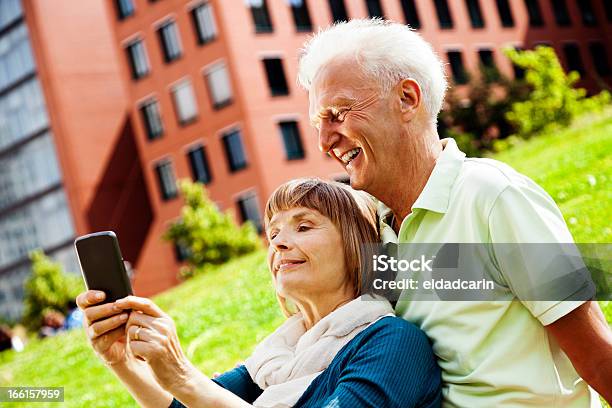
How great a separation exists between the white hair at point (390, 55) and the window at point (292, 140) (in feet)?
99.9

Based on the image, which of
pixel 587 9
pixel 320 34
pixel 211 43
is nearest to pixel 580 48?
pixel 587 9

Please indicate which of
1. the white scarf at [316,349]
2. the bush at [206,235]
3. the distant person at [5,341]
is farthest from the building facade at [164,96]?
the white scarf at [316,349]

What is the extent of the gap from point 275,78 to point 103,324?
31405 millimetres

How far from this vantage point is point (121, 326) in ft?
9.70

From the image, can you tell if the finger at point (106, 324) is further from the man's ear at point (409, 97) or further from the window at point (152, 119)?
the window at point (152, 119)

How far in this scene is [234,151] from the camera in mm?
34312

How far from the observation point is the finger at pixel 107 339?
297 centimetres

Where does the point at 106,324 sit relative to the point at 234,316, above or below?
above

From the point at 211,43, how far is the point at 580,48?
60.2 feet

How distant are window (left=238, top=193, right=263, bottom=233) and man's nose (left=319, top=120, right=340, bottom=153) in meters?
29.7

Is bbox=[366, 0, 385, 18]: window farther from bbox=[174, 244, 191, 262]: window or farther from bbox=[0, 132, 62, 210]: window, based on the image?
bbox=[0, 132, 62, 210]: window

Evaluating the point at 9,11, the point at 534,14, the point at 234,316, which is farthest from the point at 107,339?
the point at 9,11

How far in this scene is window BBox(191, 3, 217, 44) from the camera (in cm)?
3447

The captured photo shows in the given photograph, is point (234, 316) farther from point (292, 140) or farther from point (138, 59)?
point (138, 59)
